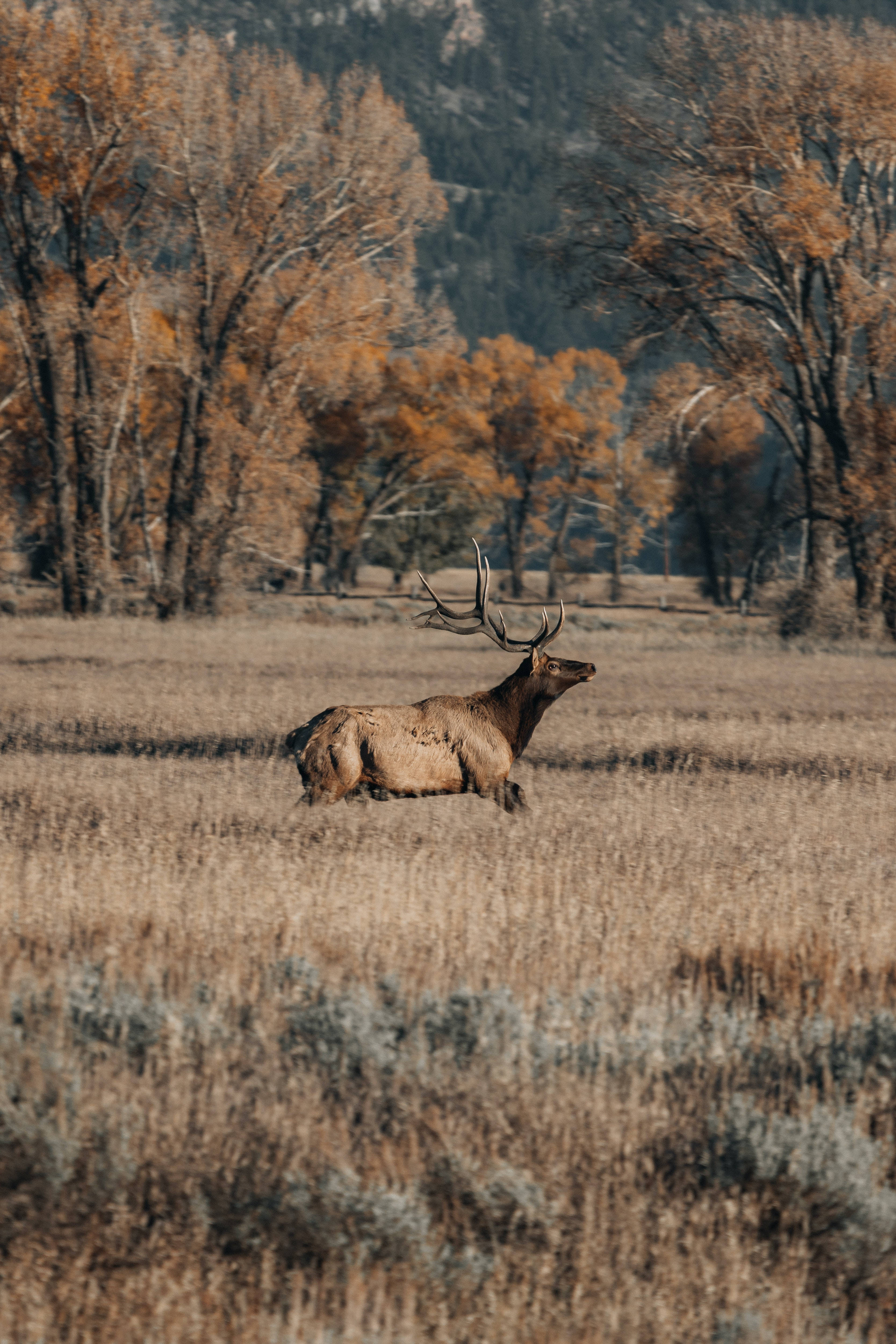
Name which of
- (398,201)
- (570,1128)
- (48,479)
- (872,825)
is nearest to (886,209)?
(398,201)

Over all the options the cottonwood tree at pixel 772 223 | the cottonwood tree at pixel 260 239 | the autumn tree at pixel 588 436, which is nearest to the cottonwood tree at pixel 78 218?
the cottonwood tree at pixel 260 239

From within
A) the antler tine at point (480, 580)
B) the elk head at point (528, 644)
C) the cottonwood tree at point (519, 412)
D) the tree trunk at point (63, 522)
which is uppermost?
the cottonwood tree at point (519, 412)

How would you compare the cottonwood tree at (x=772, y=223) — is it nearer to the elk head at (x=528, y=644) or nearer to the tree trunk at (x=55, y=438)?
the tree trunk at (x=55, y=438)

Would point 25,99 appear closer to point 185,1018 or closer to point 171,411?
point 171,411

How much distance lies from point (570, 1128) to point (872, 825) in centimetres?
607

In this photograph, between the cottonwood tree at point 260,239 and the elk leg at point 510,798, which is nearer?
the elk leg at point 510,798

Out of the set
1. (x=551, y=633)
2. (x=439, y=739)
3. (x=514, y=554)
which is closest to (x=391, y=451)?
(x=514, y=554)

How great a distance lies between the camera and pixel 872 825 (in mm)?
9906

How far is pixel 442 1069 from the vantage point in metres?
4.95

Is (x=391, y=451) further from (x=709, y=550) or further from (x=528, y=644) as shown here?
(x=528, y=644)

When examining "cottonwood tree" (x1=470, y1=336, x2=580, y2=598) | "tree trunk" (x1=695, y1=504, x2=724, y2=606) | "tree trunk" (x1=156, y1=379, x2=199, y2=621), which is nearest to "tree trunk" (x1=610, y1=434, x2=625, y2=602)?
"cottonwood tree" (x1=470, y1=336, x2=580, y2=598)

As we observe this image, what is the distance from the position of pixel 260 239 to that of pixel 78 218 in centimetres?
437

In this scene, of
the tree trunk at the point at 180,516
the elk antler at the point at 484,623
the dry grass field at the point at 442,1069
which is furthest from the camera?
the tree trunk at the point at 180,516

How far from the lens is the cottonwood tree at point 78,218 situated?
30016 millimetres
